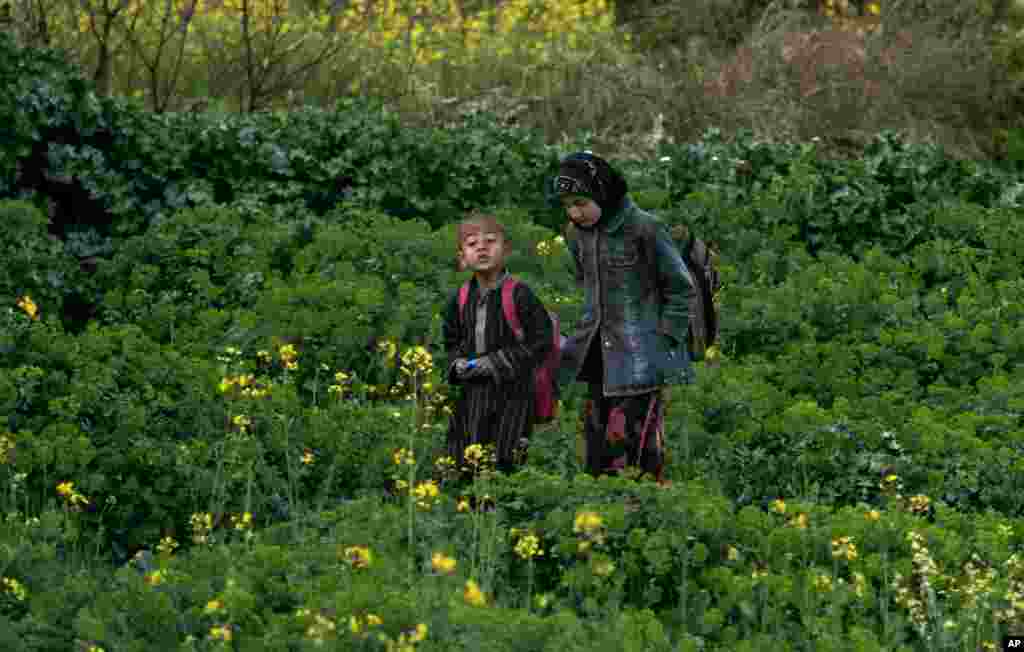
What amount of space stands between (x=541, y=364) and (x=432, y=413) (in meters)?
1.33

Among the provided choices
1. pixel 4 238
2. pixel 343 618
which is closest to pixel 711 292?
pixel 343 618

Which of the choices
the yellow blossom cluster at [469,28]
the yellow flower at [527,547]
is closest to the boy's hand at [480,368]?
the yellow flower at [527,547]

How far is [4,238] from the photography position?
1002cm

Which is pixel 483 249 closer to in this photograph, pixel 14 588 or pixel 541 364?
pixel 541 364

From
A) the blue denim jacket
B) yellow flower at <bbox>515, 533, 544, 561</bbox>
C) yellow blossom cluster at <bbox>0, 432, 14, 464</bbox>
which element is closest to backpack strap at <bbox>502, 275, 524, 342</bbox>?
the blue denim jacket

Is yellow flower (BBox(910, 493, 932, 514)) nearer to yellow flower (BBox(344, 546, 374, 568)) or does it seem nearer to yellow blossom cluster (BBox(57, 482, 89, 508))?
yellow flower (BBox(344, 546, 374, 568))

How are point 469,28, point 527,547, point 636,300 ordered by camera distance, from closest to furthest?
point 527,547 → point 636,300 → point 469,28

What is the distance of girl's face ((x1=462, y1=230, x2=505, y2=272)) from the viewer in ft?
23.1

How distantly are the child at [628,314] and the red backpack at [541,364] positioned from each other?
100mm

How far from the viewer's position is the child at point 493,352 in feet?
23.1

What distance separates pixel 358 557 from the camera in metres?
5.40

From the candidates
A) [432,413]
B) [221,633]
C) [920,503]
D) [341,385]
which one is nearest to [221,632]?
[221,633]

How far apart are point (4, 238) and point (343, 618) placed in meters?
5.73

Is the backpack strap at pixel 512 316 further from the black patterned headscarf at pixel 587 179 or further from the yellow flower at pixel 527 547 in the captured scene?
the yellow flower at pixel 527 547
